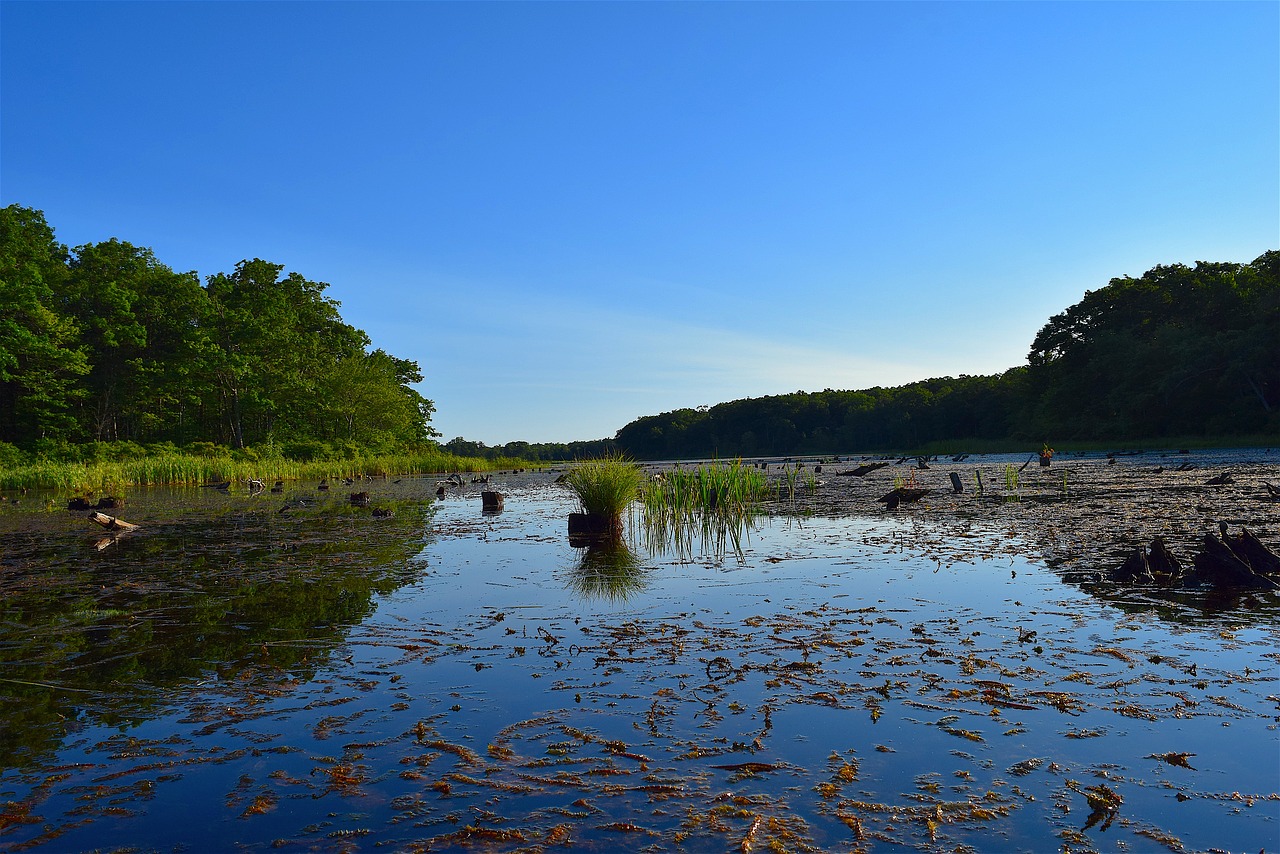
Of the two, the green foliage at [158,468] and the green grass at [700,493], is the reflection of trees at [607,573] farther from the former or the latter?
the green foliage at [158,468]

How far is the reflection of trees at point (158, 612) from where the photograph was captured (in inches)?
178

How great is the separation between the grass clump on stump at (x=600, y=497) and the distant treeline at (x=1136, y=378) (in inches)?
1867

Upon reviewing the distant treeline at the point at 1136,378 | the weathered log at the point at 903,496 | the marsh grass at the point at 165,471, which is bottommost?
the weathered log at the point at 903,496

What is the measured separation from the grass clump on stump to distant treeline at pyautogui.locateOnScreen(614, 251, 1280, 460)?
4741 centimetres

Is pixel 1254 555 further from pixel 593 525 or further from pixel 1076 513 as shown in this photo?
pixel 593 525

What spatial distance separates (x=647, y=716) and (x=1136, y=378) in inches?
2419

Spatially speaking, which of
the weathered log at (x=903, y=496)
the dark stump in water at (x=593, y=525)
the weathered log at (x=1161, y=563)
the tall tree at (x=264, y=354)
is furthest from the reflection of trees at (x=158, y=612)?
the tall tree at (x=264, y=354)

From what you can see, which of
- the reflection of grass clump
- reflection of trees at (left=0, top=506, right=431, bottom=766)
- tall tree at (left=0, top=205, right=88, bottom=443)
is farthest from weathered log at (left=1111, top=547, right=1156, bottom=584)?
tall tree at (left=0, top=205, right=88, bottom=443)

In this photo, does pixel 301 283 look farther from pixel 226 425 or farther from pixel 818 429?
pixel 818 429

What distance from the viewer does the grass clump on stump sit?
1323cm

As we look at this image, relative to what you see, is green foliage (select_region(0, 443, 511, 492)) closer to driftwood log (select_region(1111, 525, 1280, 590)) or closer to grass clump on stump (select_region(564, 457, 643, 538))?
grass clump on stump (select_region(564, 457, 643, 538))

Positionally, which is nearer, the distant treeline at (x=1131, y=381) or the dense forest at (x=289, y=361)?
the dense forest at (x=289, y=361)

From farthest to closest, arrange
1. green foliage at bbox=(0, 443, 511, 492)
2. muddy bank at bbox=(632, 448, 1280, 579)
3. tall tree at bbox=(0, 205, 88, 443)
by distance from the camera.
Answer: tall tree at bbox=(0, 205, 88, 443) → green foliage at bbox=(0, 443, 511, 492) → muddy bank at bbox=(632, 448, 1280, 579)

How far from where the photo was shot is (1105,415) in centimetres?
5888
